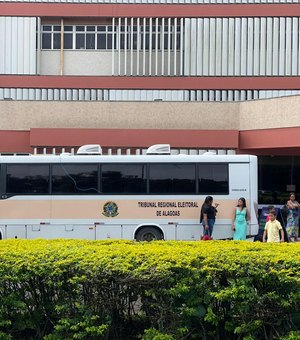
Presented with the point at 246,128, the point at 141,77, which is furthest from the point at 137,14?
the point at 246,128

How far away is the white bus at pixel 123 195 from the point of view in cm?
1795

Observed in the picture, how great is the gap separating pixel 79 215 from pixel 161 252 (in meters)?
11.8

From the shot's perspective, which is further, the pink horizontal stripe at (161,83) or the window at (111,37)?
the window at (111,37)

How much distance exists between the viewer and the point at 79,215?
17984 mm

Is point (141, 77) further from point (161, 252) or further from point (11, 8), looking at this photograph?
point (161, 252)

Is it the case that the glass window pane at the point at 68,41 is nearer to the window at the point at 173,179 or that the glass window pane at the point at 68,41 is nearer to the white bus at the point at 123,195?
the white bus at the point at 123,195

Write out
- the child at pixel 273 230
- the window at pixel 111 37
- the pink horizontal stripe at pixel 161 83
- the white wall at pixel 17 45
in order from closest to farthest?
1. the child at pixel 273 230
2. the pink horizontal stripe at pixel 161 83
3. the white wall at pixel 17 45
4. the window at pixel 111 37

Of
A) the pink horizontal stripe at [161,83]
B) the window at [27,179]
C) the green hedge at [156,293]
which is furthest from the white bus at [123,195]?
the green hedge at [156,293]

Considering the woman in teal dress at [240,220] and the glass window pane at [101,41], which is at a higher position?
the glass window pane at [101,41]

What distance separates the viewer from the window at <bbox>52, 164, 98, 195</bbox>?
1809 cm

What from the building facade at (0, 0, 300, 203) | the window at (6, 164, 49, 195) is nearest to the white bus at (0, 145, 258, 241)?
the window at (6, 164, 49, 195)

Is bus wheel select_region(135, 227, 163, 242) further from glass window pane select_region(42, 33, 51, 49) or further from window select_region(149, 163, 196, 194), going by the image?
glass window pane select_region(42, 33, 51, 49)

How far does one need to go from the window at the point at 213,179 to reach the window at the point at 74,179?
322cm

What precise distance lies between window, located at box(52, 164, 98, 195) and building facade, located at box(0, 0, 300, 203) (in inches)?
296
